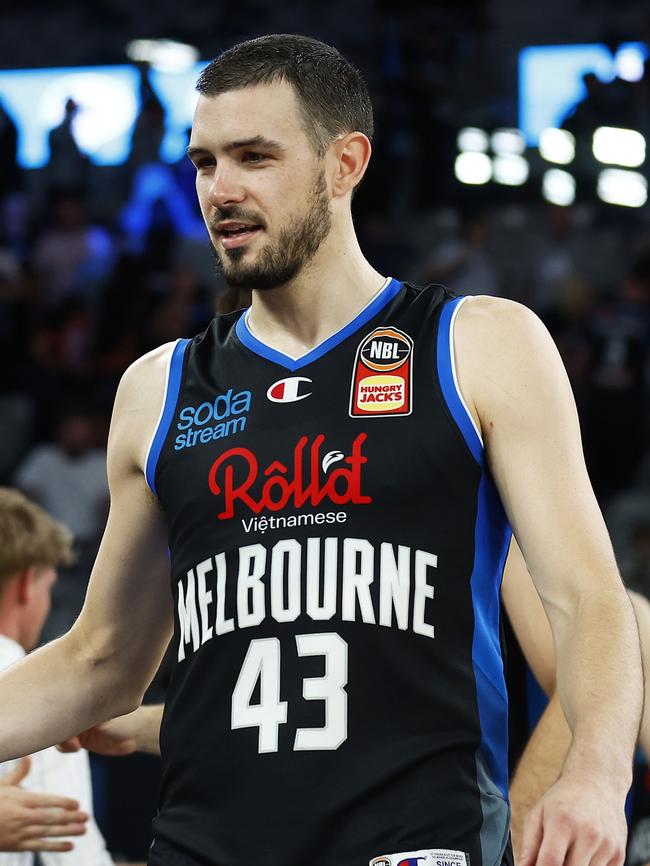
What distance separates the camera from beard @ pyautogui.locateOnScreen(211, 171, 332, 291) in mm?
2482

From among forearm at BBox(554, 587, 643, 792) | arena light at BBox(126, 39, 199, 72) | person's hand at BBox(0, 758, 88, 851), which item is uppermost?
arena light at BBox(126, 39, 199, 72)

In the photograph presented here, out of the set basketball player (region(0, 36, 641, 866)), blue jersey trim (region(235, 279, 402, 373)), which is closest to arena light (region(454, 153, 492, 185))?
basketball player (region(0, 36, 641, 866))

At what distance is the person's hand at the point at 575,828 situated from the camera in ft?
5.79

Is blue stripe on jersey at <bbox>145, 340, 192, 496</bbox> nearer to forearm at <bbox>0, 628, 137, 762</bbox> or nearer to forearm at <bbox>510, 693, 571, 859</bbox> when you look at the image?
forearm at <bbox>0, 628, 137, 762</bbox>

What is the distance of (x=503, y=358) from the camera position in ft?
7.75

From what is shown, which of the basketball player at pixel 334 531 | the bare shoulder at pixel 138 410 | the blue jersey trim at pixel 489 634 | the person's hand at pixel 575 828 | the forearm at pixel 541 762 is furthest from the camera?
the forearm at pixel 541 762

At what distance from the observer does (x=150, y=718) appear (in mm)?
3266

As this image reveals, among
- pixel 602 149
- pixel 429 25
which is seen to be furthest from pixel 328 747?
pixel 429 25

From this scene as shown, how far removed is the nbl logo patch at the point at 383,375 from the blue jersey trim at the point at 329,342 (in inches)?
2.0

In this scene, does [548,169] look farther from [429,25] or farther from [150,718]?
[150,718]

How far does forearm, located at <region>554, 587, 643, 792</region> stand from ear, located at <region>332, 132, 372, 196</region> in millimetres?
952

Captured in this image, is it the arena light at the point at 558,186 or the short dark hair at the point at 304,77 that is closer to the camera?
the short dark hair at the point at 304,77

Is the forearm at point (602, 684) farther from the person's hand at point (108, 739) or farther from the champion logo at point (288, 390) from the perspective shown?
the person's hand at point (108, 739)

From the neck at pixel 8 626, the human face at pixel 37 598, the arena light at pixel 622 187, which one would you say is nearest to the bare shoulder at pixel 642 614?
the human face at pixel 37 598
